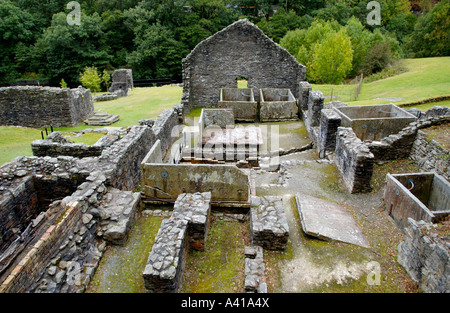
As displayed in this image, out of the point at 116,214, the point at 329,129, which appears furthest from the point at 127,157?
the point at 329,129

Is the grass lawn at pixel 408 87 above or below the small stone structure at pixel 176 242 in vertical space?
above

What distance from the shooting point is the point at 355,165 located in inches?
366

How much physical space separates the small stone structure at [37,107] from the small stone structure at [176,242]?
15.2 metres

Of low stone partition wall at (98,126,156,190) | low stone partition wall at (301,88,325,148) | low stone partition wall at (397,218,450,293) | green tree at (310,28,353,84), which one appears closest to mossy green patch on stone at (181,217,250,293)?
low stone partition wall at (98,126,156,190)

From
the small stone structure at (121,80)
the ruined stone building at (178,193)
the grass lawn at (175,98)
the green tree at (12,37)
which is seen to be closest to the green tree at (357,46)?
the grass lawn at (175,98)

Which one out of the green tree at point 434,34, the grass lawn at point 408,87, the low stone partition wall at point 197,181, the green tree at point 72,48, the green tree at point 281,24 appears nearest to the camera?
the low stone partition wall at point 197,181

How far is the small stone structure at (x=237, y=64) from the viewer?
18859mm

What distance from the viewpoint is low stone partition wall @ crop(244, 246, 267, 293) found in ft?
19.9

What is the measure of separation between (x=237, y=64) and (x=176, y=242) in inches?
585

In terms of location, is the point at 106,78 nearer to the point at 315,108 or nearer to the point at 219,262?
the point at 315,108

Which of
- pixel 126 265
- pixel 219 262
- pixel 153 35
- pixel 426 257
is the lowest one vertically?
pixel 219 262

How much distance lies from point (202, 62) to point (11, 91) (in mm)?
11746

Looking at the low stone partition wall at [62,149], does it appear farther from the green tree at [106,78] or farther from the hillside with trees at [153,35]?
the hillside with trees at [153,35]

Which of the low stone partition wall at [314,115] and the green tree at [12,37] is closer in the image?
the low stone partition wall at [314,115]
